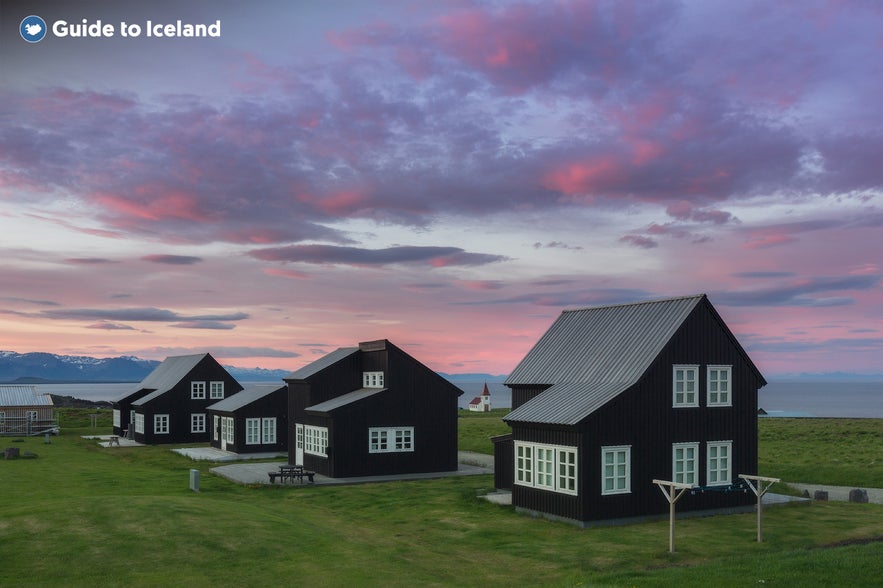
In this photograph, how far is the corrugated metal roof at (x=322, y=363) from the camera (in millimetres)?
51250

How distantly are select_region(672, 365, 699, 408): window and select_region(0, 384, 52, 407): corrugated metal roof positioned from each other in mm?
68122

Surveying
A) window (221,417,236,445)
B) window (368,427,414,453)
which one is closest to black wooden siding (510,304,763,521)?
window (368,427,414,453)

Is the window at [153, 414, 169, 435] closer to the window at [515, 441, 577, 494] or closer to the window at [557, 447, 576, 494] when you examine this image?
the window at [515, 441, 577, 494]

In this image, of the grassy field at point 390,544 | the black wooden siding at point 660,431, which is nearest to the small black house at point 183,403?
the grassy field at point 390,544

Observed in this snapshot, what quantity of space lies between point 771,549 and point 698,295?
1187cm

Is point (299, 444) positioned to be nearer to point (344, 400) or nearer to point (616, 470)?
point (344, 400)

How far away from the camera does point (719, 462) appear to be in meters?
34.7

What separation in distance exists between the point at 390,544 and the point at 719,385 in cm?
1654

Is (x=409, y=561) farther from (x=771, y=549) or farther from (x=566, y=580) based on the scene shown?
(x=771, y=549)

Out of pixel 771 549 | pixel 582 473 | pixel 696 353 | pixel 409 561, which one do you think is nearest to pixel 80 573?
pixel 409 561

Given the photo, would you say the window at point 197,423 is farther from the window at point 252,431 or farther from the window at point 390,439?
the window at point 390,439

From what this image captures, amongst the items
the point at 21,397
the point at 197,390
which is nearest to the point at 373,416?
the point at 197,390

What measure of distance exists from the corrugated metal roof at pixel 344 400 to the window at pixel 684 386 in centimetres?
1914

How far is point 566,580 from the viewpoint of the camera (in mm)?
22156
